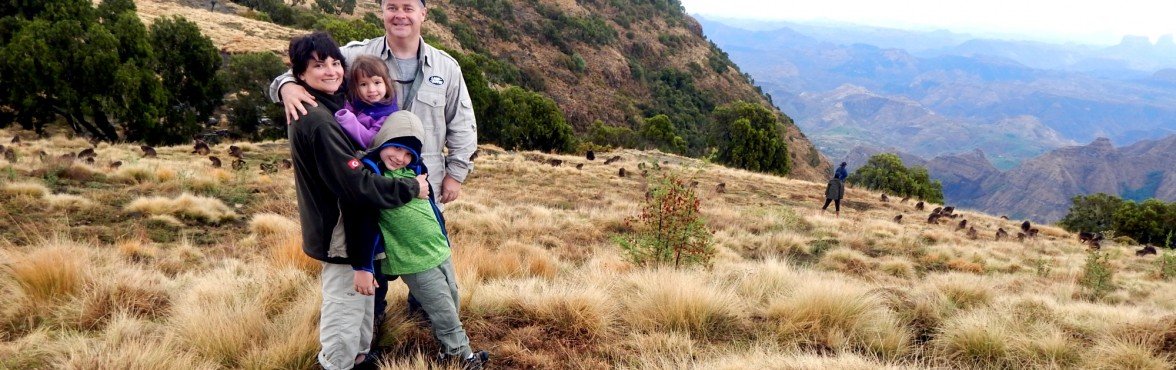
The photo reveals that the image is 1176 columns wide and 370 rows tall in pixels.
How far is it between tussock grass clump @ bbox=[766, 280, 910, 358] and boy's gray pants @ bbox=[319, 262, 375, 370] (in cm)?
265

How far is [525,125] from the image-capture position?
35.0 metres

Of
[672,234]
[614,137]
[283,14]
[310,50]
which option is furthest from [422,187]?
[283,14]

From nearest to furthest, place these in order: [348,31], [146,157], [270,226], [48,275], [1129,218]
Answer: [48,275] → [270,226] → [146,157] → [1129,218] → [348,31]

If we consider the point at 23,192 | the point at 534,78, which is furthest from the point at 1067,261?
the point at 534,78

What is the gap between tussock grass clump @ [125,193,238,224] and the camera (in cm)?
765

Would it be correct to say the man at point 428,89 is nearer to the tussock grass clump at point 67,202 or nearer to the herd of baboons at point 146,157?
the herd of baboons at point 146,157

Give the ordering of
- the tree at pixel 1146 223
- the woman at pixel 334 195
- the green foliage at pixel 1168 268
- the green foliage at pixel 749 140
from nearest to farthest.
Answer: the woman at pixel 334 195
the green foliage at pixel 1168 268
the tree at pixel 1146 223
the green foliage at pixel 749 140

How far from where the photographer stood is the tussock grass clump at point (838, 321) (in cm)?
357

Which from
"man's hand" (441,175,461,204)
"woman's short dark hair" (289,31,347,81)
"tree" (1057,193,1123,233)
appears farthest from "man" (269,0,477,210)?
"tree" (1057,193,1123,233)

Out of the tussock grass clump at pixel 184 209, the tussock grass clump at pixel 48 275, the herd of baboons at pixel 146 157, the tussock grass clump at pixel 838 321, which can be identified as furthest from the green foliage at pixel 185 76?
the tussock grass clump at pixel 838 321

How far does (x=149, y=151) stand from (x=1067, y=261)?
23.0 metres

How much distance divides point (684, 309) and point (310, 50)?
2.75 m

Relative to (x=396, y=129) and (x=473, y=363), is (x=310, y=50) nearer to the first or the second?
(x=396, y=129)

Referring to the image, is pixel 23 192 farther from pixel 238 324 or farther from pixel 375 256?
pixel 375 256
